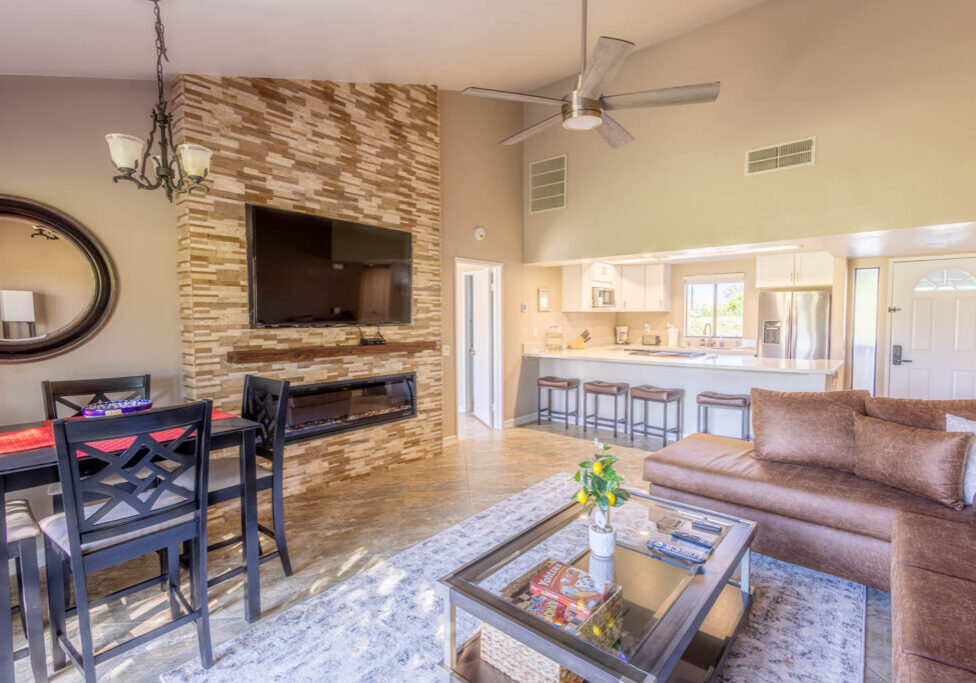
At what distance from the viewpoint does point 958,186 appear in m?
3.65

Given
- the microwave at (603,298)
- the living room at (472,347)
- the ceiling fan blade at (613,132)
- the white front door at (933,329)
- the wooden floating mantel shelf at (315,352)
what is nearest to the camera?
the living room at (472,347)

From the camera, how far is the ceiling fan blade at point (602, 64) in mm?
2496

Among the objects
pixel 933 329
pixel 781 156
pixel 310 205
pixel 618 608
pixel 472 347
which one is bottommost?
pixel 618 608

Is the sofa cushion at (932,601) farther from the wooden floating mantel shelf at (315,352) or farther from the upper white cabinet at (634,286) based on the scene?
the upper white cabinet at (634,286)

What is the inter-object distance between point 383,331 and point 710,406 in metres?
3.51

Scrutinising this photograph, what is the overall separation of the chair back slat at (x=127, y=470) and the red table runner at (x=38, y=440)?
0.01 m

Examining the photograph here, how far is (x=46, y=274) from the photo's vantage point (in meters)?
2.77

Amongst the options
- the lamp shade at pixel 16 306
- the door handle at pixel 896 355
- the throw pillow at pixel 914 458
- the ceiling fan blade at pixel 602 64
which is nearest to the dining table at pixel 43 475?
the lamp shade at pixel 16 306

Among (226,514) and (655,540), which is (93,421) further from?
(655,540)

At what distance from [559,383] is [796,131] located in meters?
3.60

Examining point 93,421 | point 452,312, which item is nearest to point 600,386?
point 452,312

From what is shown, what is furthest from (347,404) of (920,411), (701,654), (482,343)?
(920,411)

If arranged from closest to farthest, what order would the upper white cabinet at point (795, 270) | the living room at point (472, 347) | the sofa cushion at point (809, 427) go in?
the living room at point (472, 347) → the sofa cushion at point (809, 427) → the upper white cabinet at point (795, 270)

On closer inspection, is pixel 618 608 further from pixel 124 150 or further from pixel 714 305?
pixel 714 305
